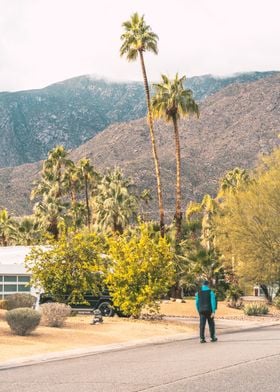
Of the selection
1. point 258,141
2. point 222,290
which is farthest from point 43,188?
point 258,141

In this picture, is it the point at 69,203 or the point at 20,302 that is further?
the point at 69,203

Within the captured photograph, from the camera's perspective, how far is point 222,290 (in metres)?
47.6

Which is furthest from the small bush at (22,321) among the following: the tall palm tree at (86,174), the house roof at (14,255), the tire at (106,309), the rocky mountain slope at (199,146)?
the rocky mountain slope at (199,146)

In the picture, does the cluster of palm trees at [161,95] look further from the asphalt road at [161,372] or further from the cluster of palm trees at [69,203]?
the asphalt road at [161,372]

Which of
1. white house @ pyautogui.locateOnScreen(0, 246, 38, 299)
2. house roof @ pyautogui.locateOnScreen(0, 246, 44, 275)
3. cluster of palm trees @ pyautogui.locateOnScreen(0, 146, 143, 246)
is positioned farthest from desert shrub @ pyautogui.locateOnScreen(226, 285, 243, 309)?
cluster of palm trees @ pyautogui.locateOnScreen(0, 146, 143, 246)

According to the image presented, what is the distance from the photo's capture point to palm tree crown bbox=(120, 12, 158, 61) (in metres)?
50.0

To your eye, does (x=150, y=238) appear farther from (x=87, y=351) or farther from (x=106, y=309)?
(x=87, y=351)

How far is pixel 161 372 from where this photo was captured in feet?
46.1

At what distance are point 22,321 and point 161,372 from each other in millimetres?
9512

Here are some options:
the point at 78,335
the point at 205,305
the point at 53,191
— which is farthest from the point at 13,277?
the point at 53,191

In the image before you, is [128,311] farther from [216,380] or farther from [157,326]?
[216,380]

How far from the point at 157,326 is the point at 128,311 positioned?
3.54 metres

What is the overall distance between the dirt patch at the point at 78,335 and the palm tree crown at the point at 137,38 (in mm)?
24876

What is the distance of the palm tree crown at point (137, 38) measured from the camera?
49969mm
